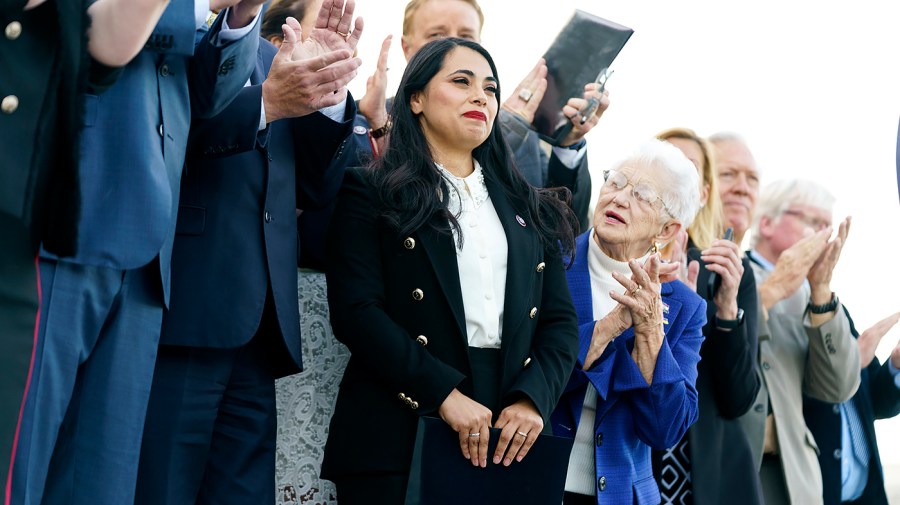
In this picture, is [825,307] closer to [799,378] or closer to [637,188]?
[799,378]

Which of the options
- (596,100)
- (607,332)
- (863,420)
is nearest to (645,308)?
(607,332)

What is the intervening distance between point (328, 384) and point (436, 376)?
52 centimetres

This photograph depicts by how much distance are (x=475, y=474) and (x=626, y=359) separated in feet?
2.36

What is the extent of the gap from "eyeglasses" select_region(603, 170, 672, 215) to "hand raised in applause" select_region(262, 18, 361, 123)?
117 cm

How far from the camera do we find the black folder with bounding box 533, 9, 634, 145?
3605 mm

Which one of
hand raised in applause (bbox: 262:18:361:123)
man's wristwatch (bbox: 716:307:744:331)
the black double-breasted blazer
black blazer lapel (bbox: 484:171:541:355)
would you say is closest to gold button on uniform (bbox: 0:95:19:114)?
hand raised in applause (bbox: 262:18:361:123)

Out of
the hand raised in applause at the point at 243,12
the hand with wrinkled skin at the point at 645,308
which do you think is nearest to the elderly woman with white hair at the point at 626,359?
the hand with wrinkled skin at the point at 645,308

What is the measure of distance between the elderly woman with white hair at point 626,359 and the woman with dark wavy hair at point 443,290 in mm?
229

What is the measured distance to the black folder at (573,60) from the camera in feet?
11.8

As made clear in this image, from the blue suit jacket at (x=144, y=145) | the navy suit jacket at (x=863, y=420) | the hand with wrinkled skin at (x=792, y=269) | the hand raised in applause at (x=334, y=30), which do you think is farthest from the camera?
the navy suit jacket at (x=863, y=420)

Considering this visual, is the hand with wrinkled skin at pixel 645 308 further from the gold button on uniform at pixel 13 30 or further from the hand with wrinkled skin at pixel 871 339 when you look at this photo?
the hand with wrinkled skin at pixel 871 339

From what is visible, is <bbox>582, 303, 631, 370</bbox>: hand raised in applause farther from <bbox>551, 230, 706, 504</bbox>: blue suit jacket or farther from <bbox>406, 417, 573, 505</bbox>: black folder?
<bbox>406, 417, 573, 505</bbox>: black folder

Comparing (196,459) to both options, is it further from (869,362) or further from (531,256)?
(869,362)

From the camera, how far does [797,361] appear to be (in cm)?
421
